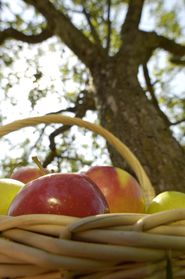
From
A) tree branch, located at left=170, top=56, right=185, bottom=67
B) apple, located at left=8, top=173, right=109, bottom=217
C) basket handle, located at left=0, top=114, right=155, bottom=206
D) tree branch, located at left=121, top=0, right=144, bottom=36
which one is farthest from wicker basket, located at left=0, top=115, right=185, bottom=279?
tree branch, located at left=170, top=56, right=185, bottom=67

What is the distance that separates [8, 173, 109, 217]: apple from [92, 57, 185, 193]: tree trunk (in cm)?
119

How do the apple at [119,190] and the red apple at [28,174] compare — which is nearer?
the apple at [119,190]

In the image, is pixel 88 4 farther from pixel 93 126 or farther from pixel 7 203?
pixel 7 203

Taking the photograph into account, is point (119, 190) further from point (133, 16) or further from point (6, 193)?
point (133, 16)

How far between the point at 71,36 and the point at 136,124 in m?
0.89

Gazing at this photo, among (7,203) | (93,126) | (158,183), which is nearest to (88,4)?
(158,183)

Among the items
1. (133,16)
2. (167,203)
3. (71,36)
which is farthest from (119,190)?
(133,16)

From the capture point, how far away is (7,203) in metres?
0.71

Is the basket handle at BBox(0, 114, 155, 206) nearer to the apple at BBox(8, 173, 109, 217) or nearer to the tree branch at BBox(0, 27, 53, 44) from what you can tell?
the apple at BBox(8, 173, 109, 217)

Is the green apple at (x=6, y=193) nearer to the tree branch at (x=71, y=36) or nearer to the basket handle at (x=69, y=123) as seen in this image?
the basket handle at (x=69, y=123)

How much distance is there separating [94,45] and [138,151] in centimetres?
91

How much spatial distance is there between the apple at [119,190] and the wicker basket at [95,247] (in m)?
0.28

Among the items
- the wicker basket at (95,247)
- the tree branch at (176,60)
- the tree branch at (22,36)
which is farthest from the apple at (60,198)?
the tree branch at (176,60)

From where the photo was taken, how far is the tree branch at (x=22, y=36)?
10.5ft
